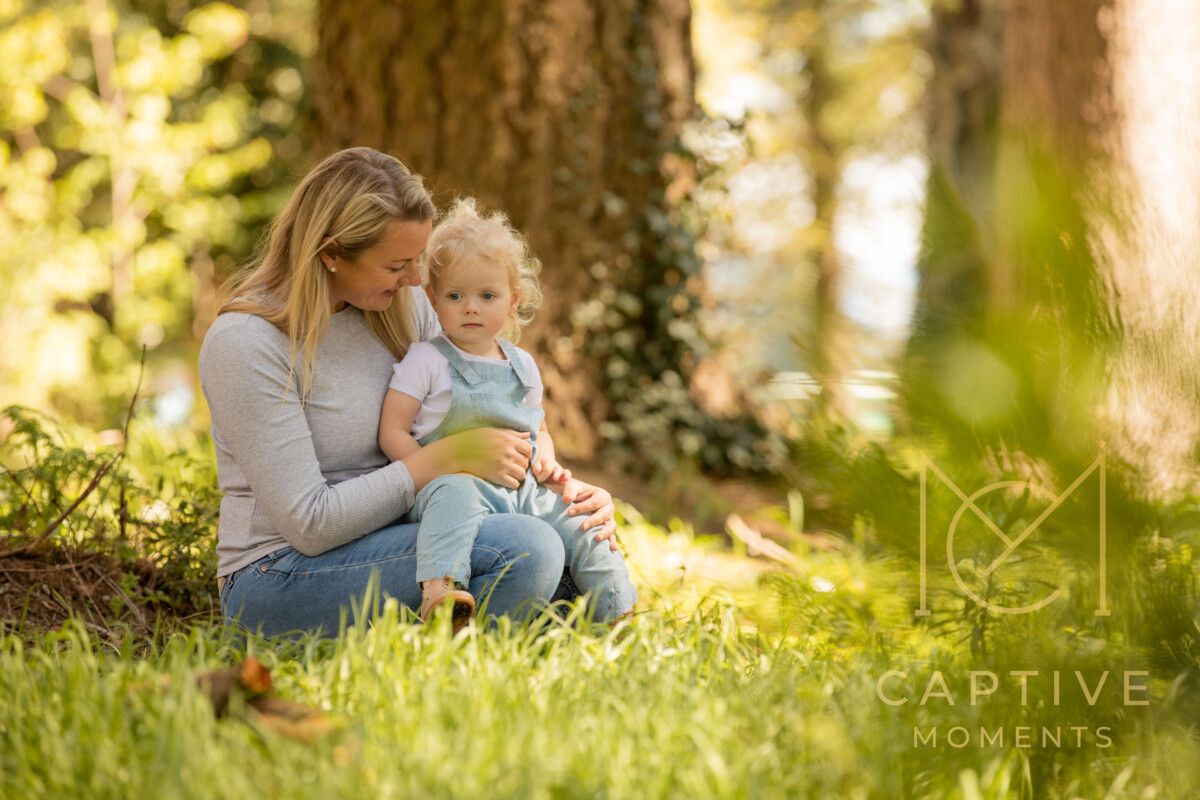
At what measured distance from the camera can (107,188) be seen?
9930 mm

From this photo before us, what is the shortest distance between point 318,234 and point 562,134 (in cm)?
259

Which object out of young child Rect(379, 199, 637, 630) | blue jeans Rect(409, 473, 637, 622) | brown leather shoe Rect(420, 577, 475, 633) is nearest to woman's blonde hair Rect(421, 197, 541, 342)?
young child Rect(379, 199, 637, 630)

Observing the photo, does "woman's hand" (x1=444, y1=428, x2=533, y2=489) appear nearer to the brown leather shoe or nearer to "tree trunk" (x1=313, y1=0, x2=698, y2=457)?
the brown leather shoe

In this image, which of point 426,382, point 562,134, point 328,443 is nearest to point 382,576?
point 328,443

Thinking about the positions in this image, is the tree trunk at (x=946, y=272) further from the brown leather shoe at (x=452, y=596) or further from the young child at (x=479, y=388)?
the young child at (x=479, y=388)

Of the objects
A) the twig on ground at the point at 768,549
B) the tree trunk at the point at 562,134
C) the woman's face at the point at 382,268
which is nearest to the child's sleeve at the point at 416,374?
the woman's face at the point at 382,268

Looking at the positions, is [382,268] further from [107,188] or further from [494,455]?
[107,188]

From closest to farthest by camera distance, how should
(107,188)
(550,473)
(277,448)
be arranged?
(277,448) → (550,473) → (107,188)

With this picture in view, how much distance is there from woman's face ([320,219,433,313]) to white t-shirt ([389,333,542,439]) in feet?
0.49

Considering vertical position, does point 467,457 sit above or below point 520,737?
above

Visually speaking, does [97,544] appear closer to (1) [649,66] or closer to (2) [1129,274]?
(2) [1129,274]

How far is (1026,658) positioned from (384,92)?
160 inches

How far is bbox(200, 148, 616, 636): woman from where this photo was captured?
7.38ft

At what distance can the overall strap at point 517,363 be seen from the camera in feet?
8.52
